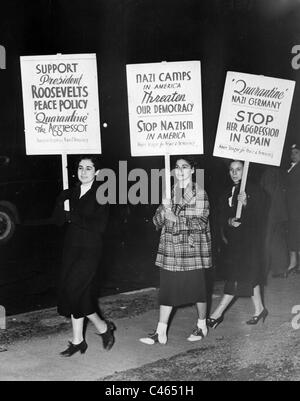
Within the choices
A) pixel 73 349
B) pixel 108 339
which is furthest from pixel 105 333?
pixel 73 349

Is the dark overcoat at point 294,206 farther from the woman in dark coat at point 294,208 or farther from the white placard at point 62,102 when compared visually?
the white placard at point 62,102

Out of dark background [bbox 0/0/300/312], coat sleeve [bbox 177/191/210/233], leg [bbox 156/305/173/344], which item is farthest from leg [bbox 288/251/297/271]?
leg [bbox 156/305/173/344]

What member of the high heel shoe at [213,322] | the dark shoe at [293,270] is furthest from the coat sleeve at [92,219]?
the dark shoe at [293,270]

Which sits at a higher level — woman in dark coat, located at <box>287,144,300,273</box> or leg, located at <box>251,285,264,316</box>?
woman in dark coat, located at <box>287,144,300,273</box>

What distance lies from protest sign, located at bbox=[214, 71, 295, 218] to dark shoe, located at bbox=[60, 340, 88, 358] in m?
2.19

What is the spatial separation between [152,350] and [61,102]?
2.70 m

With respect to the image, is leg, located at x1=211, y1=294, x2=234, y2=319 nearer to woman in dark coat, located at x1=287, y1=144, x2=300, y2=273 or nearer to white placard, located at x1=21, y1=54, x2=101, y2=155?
white placard, located at x1=21, y1=54, x2=101, y2=155

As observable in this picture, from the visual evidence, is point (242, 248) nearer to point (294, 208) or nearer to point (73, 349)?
point (73, 349)

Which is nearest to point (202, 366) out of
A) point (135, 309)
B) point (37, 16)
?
point (135, 309)

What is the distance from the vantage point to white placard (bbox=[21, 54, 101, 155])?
7.07 meters

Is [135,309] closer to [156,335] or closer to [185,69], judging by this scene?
[156,335]

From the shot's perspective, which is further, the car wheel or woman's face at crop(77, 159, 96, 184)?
the car wheel

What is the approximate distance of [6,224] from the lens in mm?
9398

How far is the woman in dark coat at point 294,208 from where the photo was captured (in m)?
9.96
